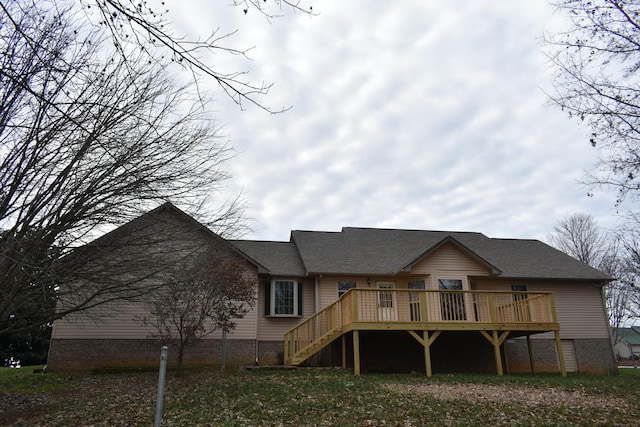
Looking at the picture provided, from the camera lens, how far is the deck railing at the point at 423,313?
13.2 m

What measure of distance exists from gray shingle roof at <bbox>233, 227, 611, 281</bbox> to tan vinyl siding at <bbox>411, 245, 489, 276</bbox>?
0.95ft

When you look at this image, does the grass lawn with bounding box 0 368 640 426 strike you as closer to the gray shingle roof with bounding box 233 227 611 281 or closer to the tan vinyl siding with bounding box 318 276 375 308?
the tan vinyl siding with bounding box 318 276 375 308

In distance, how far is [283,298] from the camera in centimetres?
1667

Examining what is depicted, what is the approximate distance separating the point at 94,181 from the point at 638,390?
1307 cm

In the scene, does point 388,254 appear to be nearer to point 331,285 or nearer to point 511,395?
point 331,285

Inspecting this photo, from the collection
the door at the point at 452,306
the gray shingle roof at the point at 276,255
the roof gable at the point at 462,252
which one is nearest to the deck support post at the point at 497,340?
the door at the point at 452,306

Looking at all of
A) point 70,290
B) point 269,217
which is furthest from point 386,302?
point 70,290

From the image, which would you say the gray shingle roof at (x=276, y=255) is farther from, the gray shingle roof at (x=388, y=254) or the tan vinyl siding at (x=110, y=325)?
the tan vinyl siding at (x=110, y=325)

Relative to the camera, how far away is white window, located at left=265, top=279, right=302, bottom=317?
1638 centimetres

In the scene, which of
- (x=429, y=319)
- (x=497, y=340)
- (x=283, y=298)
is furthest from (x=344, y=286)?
(x=497, y=340)

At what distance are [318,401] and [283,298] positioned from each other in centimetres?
848

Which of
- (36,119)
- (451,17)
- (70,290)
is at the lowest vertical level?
(70,290)

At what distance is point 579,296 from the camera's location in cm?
1828

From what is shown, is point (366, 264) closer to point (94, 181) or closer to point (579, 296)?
point (579, 296)
